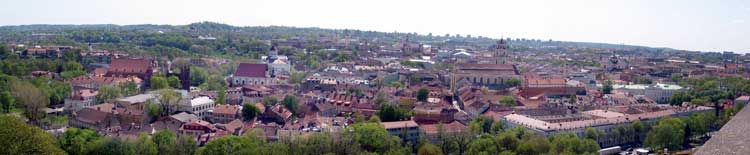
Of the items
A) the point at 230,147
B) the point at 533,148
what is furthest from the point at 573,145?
the point at 230,147

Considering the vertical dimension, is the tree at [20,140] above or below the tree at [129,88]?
above

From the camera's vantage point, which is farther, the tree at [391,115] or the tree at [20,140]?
the tree at [391,115]

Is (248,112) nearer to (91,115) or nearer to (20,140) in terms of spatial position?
(91,115)

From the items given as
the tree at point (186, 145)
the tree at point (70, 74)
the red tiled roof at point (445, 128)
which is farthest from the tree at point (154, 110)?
the tree at point (70, 74)

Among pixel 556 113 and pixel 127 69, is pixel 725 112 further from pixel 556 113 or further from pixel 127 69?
pixel 127 69

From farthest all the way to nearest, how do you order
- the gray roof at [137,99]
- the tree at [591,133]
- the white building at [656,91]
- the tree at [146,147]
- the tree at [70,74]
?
the white building at [656,91], the tree at [70,74], the gray roof at [137,99], the tree at [591,133], the tree at [146,147]

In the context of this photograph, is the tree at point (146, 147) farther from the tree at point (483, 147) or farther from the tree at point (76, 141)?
the tree at point (483, 147)

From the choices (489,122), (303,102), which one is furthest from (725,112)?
(303,102)
